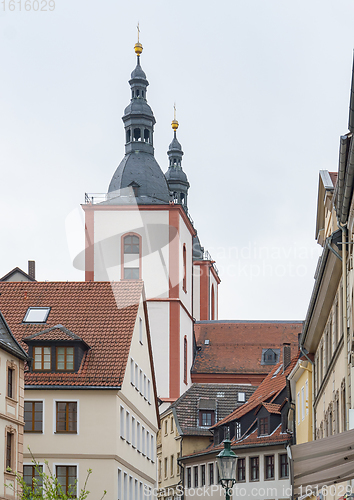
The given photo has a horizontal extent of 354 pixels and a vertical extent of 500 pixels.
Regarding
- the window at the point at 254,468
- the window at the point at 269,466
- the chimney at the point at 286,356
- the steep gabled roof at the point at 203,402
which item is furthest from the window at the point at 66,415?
the steep gabled roof at the point at 203,402

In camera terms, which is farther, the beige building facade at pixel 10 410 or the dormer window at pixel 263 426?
the dormer window at pixel 263 426

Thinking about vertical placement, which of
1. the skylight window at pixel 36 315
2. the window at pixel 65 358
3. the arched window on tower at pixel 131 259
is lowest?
the window at pixel 65 358

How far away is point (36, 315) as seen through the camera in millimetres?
37375

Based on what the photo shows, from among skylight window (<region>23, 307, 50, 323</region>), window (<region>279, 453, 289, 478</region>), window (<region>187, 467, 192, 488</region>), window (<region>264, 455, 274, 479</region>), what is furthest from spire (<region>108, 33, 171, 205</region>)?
skylight window (<region>23, 307, 50, 323</region>)

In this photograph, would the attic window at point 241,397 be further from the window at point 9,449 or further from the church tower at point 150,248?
the window at point 9,449

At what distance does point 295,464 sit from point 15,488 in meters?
18.1

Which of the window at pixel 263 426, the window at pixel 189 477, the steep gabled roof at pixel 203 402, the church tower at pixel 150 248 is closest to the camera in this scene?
the window at pixel 263 426

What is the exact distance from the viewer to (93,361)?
113 ft

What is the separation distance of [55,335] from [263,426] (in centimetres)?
1682

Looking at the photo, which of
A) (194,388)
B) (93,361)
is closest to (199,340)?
(194,388)

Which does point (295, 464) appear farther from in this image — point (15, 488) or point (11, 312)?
point (11, 312)

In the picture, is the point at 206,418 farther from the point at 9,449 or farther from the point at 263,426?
the point at 9,449

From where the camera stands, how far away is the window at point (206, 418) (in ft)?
193

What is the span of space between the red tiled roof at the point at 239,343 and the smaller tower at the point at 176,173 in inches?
607
